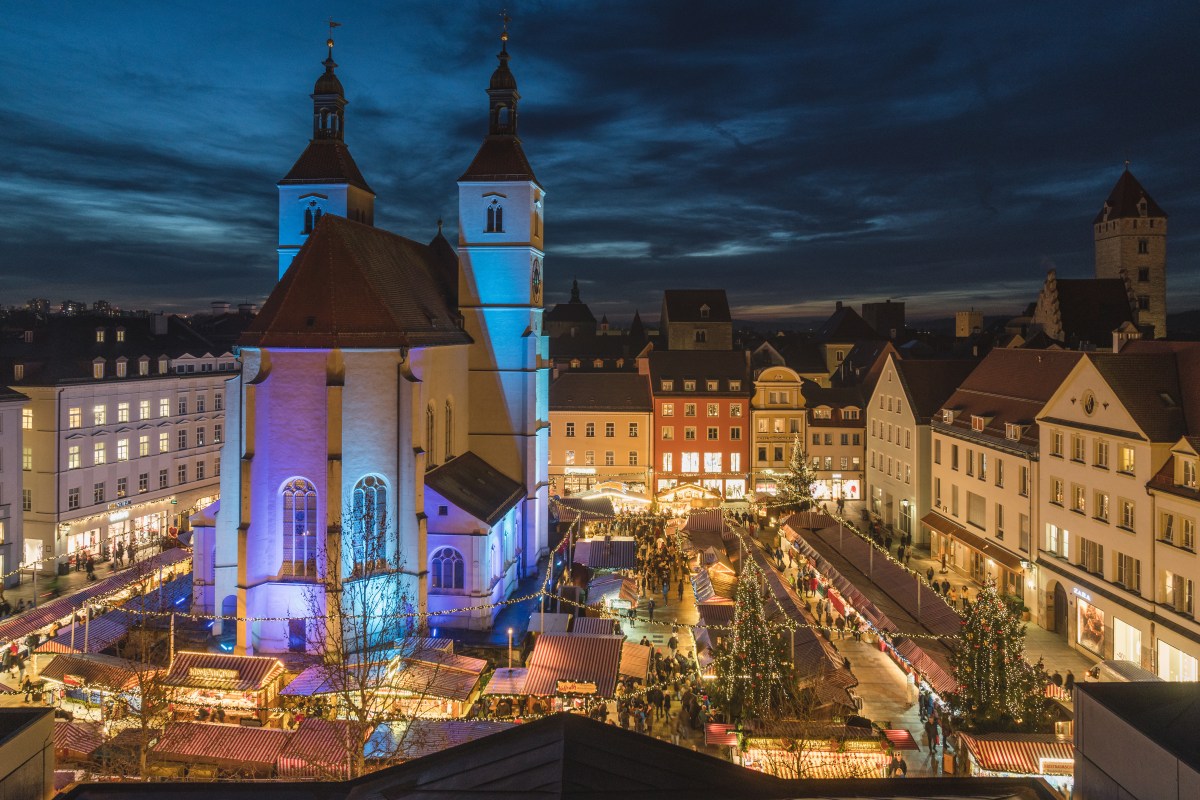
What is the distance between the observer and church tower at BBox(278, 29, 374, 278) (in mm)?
A: 39375

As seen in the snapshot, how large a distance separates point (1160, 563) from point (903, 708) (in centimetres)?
959

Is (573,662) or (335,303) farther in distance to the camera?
(335,303)

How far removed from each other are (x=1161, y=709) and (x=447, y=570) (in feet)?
95.4

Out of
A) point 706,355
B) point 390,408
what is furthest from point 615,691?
point 706,355

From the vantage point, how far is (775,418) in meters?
60.8

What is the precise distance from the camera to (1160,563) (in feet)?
87.5

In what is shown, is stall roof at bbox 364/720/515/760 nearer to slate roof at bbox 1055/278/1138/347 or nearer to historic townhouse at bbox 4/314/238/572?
historic townhouse at bbox 4/314/238/572

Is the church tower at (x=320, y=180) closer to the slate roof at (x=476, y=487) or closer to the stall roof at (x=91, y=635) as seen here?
the slate roof at (x=476, y=487)

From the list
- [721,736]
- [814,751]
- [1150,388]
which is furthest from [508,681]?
[1150,388]

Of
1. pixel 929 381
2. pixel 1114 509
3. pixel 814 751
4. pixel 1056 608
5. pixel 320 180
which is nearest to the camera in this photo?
pixel 814 751

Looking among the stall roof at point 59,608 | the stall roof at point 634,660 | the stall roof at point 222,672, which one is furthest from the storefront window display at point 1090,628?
the stall roof at point 59,608

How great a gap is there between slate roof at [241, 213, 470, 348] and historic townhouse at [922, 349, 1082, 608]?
1035 inches

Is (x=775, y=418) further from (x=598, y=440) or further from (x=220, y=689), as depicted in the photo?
(x=220, y=689)

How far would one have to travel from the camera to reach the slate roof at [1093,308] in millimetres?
73375
